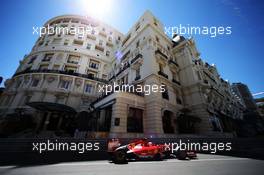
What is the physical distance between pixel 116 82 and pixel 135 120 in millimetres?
10834

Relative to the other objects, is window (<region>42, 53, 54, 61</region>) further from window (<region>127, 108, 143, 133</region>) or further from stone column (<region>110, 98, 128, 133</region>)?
window (<region>127, 108, 143, 133</region>)

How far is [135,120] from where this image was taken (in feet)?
47.4

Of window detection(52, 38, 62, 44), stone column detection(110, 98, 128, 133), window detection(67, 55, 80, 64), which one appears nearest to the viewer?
stone column detection(110, 98, 128, 133)

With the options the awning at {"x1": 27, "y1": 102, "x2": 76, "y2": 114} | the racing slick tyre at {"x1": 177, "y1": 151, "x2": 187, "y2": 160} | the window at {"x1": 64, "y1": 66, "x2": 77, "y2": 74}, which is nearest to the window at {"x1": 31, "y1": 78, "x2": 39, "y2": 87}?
the window at {"x1": 64, "y1": 66, "x2": 77, "y2": 74}

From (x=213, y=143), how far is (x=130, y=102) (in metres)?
10.5

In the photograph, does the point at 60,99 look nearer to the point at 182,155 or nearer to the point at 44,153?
the point at 44,153

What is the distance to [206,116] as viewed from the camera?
15992 mm

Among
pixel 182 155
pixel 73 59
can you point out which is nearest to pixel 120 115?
pixel 182 155

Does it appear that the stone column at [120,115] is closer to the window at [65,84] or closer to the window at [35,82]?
the window at [65,84]

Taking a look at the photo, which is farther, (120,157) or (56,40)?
(56,40)

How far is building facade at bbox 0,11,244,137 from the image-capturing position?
47.3 ft

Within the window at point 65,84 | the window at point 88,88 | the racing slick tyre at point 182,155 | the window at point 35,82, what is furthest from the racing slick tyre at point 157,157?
the window at point 35,82

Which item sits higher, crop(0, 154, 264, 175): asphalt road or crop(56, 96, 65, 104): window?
crop(56, 96, 65, 104): window

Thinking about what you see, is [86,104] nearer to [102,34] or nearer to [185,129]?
[185,129]
